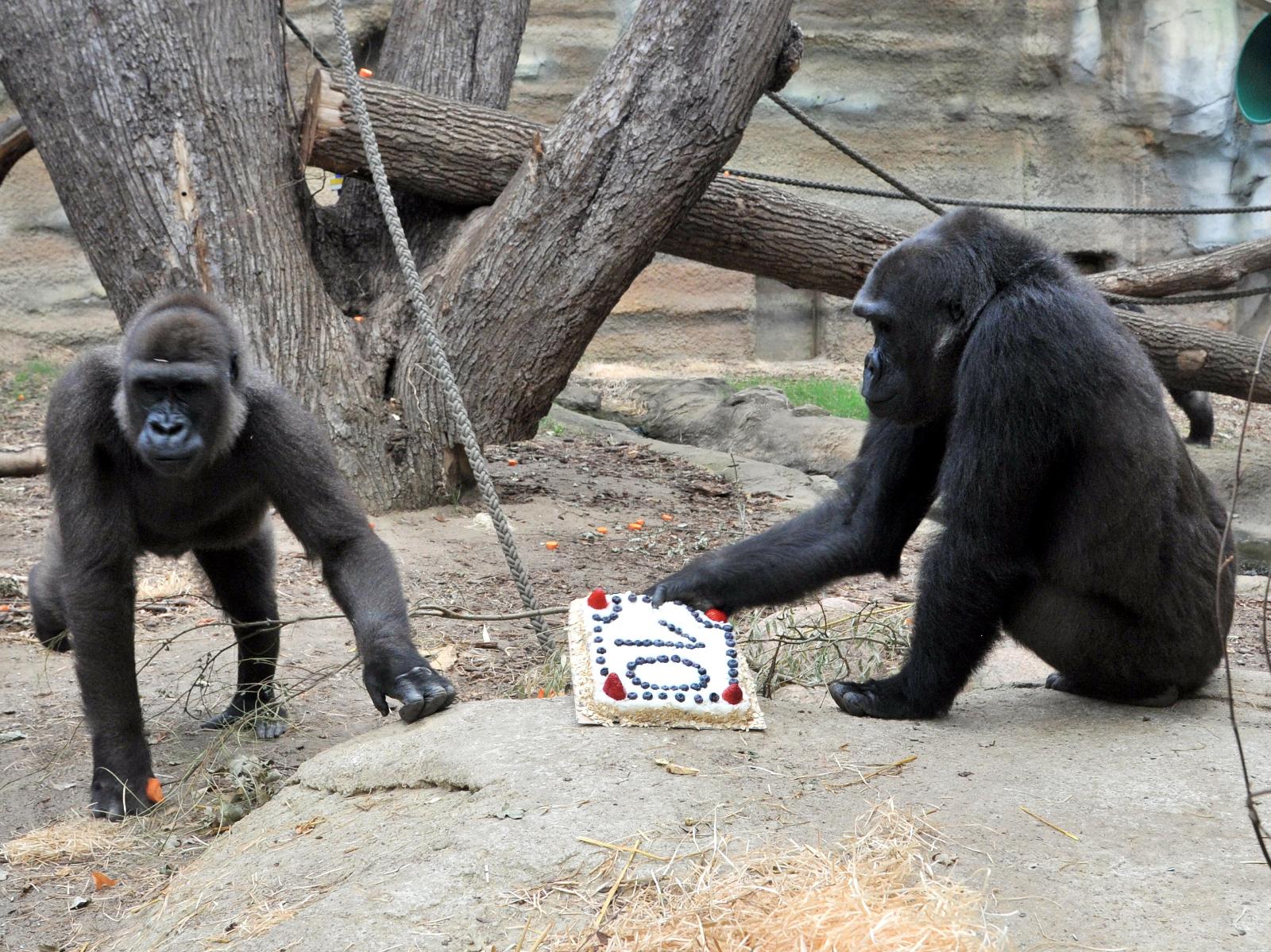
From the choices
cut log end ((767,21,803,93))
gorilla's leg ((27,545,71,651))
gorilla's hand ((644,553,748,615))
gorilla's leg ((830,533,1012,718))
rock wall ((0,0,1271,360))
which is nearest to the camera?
gorilla's leg ((830,533,1012,718))

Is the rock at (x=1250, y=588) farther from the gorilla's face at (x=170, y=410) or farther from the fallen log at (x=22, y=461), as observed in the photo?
the fallen log at (x=22, y=461)

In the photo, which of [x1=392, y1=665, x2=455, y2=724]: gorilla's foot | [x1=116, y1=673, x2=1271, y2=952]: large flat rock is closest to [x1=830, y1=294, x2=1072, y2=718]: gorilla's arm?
[x1=116, y1=673, x2=1271, y2=952]: large flat rock

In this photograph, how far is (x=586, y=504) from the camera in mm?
7059

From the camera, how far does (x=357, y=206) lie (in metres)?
6.59

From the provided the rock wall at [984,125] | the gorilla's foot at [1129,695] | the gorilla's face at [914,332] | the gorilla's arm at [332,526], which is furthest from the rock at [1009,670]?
the rock wall at [984,125]

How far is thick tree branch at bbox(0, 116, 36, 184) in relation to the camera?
250 inches

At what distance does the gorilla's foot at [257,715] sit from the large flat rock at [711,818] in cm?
92

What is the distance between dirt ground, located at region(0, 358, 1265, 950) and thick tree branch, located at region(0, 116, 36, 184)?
5.98 feet

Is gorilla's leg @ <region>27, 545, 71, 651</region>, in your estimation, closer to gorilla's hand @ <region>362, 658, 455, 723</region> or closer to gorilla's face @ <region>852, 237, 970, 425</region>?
gorilla's hand @ <region>362, 658, 455, 723</region>

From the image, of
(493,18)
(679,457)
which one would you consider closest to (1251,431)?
(679,457)

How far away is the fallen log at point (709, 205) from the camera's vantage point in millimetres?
6012

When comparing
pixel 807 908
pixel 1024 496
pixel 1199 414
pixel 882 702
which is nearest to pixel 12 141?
pixel 882 702

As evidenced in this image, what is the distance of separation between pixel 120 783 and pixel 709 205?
4.21 meters

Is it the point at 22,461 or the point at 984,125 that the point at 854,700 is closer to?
the point at 22,461
